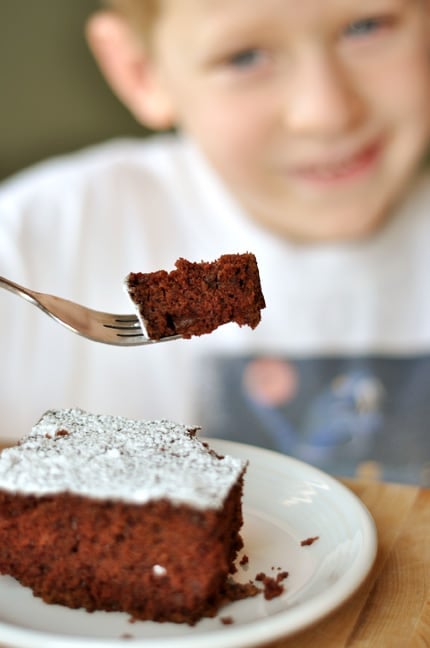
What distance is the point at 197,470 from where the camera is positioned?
0.72 m

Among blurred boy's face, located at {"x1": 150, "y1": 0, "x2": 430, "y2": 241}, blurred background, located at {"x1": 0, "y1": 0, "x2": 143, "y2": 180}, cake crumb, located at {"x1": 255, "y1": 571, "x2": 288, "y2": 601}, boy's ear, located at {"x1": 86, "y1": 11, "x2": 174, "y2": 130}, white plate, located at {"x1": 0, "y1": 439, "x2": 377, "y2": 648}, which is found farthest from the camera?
blurred background, located at {"x1": 0, "y1": 0, "x2": 143, "y2": 180}

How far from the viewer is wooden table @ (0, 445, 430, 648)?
0.67m

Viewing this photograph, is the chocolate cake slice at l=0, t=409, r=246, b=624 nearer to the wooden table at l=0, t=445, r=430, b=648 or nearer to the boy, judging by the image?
the wooden table at l=0, t=445, r=430, b=648

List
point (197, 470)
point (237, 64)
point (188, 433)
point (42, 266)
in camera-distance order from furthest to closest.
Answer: point (42, 266)
point (237, 64)
point (188, 433)
point (197, 470)

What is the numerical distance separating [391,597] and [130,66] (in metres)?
1.46

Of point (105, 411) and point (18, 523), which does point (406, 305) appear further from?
point (18, 523)

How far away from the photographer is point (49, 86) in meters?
2.28

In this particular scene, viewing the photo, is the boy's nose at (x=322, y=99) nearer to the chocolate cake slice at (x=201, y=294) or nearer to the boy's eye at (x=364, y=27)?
the boy's eye at (x=364, y=27)

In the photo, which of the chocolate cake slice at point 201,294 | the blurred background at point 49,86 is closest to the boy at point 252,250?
the blurred background at point 49,86

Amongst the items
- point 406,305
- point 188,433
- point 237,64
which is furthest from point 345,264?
point 188,433

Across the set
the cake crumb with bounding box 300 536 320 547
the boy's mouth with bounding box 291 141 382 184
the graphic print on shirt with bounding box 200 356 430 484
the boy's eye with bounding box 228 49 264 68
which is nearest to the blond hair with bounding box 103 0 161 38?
the boy's eye with bounding box 228 49 264 68

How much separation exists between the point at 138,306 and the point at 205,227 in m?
1.19

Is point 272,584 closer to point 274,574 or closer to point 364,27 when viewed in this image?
point 274,574

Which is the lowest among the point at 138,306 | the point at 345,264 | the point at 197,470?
the point at 197,470
